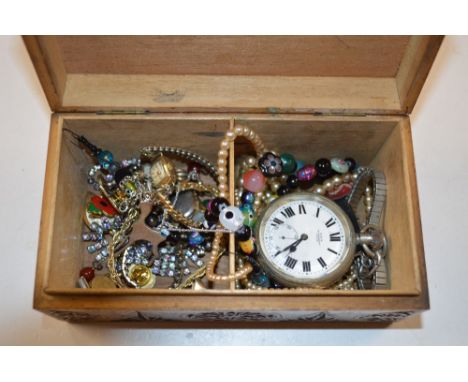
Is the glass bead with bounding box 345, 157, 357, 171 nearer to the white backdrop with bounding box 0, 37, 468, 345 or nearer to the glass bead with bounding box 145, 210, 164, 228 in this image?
the white backdrop with bounding box 0, 37, 468, 345

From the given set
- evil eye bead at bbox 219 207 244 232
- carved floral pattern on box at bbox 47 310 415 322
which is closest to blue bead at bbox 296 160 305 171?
evil eye bead at bbox 219 207 244 232

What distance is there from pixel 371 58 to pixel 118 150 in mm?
613

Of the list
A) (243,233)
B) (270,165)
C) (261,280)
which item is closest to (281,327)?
(261,280)

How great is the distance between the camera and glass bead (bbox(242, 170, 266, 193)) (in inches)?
48.9

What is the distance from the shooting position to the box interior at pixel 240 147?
3.76 feet

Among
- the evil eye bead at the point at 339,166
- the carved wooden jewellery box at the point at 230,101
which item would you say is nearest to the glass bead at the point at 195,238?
the carved wooden jewellery box at the point at 230,101

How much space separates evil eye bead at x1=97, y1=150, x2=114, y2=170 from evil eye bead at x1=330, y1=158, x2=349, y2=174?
20.0 inches

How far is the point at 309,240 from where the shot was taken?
1213mm

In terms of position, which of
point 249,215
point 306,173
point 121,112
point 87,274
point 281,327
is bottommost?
point 281,327

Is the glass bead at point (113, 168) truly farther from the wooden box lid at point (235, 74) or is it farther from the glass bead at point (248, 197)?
the glass bead at point (248, 197)

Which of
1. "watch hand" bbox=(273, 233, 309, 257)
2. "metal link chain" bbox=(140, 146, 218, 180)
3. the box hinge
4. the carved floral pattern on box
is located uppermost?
the box hinge

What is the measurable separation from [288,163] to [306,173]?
0.16 ft

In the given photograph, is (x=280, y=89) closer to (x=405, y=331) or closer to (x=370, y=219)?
(x=370, y=219)

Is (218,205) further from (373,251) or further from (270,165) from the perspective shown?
(373,251)
